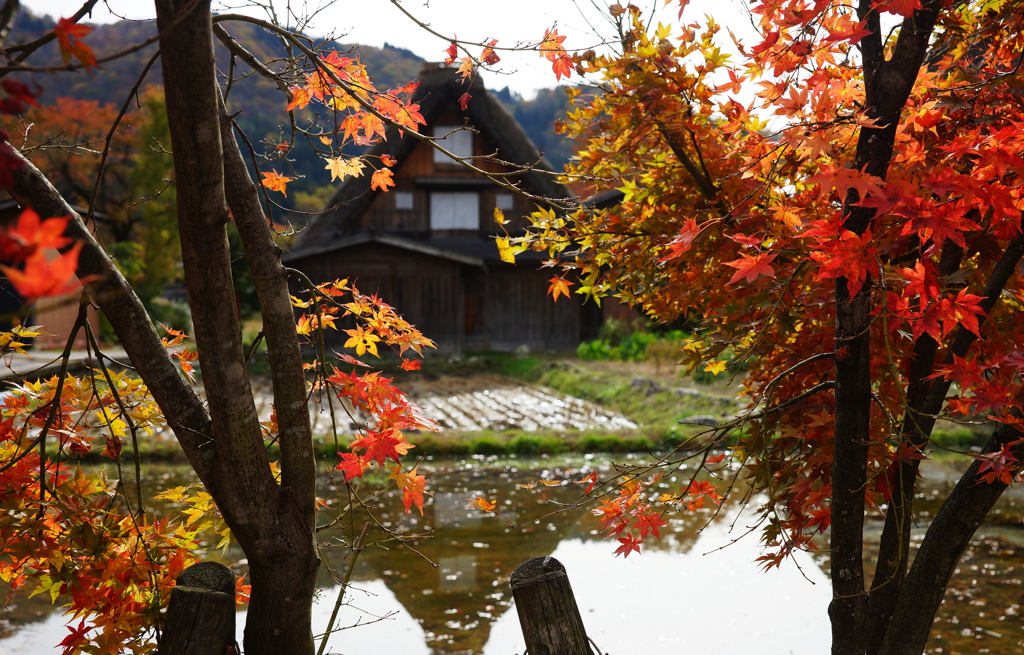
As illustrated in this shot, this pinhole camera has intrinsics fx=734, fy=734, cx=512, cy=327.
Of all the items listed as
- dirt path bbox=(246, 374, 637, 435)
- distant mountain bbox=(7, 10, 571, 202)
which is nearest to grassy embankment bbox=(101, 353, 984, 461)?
dirt path bbox=(246, 374, 637, 435)

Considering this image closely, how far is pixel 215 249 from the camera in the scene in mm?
1945

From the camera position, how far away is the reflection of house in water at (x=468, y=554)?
15.5ft

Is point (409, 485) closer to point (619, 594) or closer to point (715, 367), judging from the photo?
point (715, 367)

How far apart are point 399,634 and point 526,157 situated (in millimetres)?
15967

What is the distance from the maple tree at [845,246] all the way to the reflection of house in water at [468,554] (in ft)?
8.13

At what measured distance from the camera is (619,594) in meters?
5.16

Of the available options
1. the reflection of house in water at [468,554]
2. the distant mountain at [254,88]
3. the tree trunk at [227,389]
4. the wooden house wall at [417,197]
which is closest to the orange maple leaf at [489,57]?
the tree trunk at [227,389]

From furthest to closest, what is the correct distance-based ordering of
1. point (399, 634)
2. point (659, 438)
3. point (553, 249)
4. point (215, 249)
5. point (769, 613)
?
point (659, 438) → point (769, 613) → point (399, 634) → point (553, 249) → point (215, 249)

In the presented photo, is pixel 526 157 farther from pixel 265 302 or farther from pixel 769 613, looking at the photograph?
pixel 265 302

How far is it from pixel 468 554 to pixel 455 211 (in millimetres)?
14626

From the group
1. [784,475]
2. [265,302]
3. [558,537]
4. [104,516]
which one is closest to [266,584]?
[104,516]

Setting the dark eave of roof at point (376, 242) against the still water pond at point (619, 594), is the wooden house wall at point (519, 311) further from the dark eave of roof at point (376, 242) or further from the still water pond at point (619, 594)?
the still water pond at point (619, 594)

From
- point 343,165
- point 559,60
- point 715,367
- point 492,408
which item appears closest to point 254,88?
point 492,408

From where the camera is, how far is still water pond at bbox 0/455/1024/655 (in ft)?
14.4
